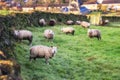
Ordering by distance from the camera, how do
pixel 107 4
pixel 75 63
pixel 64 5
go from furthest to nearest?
pixel 107 4
pixel 64 5
pixel 75 63

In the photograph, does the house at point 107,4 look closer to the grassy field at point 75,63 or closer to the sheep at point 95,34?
the sheep at point 95,34

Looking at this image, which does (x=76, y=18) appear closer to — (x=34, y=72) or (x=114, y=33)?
(x=114, y=33)

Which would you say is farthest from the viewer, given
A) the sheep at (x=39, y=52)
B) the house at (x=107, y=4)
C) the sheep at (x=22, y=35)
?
the house at (x=107, y=4)

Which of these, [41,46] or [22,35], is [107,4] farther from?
[41,46]

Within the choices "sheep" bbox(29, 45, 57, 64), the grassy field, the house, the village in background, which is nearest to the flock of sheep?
"sheep" bbox(29, 45, 57, 64)

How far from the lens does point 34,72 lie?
15156mm

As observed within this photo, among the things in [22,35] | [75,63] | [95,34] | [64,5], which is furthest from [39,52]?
[64,5]

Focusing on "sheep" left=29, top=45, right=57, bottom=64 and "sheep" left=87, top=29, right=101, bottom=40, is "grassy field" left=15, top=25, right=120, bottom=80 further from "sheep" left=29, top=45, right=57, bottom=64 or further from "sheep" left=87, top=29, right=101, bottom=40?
"sheep" left=87, top=29, right=101, bottom=40

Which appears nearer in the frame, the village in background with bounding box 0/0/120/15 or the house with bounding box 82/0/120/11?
the village in background with bounding box 0/0/120/15

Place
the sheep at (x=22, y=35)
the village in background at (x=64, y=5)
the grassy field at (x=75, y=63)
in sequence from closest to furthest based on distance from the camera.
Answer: the grassy field at (x=75, y=63)
the sheep at (x=22, y=35)
the village in background at (x=64, y=5)

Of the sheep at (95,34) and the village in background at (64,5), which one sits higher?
the sheep at (95,34)

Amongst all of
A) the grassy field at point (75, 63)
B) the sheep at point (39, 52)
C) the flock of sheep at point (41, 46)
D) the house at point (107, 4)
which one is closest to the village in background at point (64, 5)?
the house at point (107, 4)

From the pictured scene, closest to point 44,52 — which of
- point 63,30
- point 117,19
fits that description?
point 63,30

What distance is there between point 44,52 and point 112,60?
16.0ft
